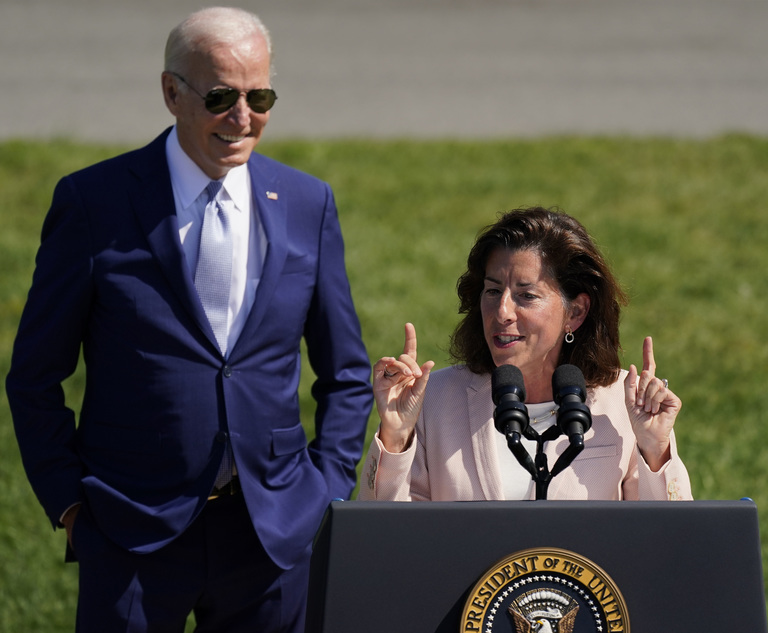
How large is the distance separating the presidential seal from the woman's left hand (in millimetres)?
642

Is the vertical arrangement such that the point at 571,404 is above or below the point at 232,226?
below

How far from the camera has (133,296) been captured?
129 inches

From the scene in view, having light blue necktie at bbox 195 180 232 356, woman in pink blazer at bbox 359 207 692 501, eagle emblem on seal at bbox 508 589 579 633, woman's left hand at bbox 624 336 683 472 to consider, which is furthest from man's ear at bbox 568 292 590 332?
eagle emblem on seal at bbox 508 589 579 633

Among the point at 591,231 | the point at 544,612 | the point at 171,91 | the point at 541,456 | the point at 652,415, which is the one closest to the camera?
the point at 544,612

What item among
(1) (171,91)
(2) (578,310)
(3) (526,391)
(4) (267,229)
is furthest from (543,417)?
(1) (171,91)

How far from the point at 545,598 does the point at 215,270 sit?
56.7 inches

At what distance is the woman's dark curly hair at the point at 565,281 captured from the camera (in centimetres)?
314

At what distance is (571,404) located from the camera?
248 cm

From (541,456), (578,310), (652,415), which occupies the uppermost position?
(578,310)

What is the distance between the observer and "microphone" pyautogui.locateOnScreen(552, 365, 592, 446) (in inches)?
96.2

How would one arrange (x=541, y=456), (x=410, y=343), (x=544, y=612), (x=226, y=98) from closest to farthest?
(x=544, y=612), (x=541, y=456), (x=410, y=343), (x=226, y=98)

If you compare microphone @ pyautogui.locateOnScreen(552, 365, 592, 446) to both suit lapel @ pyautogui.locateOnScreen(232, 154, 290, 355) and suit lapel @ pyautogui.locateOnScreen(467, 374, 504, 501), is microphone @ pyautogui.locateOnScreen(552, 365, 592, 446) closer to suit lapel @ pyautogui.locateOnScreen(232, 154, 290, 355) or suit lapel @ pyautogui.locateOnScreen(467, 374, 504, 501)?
suit lapel @ pyautogui.locateOnScreen(467, 374, 504, 501)

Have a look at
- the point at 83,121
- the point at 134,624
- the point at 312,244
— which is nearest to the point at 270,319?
the point at 312,244

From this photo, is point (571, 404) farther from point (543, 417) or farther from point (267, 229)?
point (267, 229)
